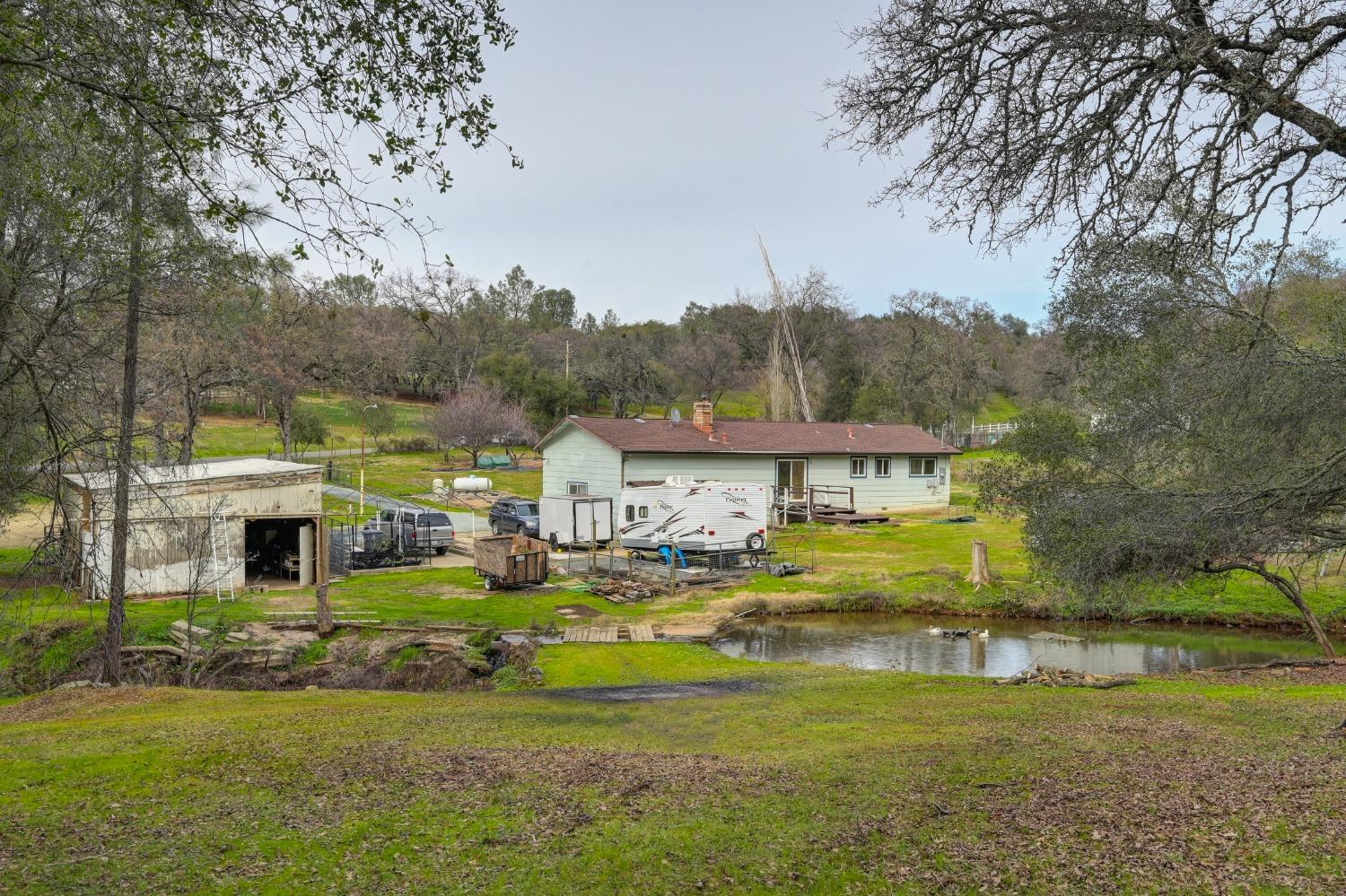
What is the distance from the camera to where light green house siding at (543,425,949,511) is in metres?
33.2

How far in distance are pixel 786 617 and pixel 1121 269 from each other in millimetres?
13469

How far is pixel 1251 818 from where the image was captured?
6.34m

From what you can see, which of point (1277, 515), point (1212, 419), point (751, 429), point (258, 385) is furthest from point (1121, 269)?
point (258, 385)

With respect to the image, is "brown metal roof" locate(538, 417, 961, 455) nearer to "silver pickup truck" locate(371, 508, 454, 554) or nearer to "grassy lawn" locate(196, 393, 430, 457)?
"silver pickup truck" locate(371, 508, 454, 554)

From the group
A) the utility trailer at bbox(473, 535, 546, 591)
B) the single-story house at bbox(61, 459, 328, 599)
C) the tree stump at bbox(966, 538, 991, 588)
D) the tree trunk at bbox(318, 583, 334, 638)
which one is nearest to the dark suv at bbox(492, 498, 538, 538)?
the utility trailer at bbox(473, 535, 546, 591)

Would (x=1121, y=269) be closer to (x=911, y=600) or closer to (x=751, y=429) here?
(x=911, y=600)

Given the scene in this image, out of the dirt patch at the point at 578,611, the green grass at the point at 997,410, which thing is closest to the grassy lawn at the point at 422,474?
the dirt patch at the point at 578,611

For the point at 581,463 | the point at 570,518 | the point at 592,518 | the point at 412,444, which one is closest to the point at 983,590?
the point at 592,518

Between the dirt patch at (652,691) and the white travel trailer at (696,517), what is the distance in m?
12.2

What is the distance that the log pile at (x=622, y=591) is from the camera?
2261 cm

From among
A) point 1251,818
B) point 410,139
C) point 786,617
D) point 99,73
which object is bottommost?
point 786,617

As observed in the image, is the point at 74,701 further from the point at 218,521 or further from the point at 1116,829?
the point at 1116,829

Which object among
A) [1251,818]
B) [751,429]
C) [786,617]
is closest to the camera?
[1251,818]

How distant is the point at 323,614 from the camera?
18.2m
